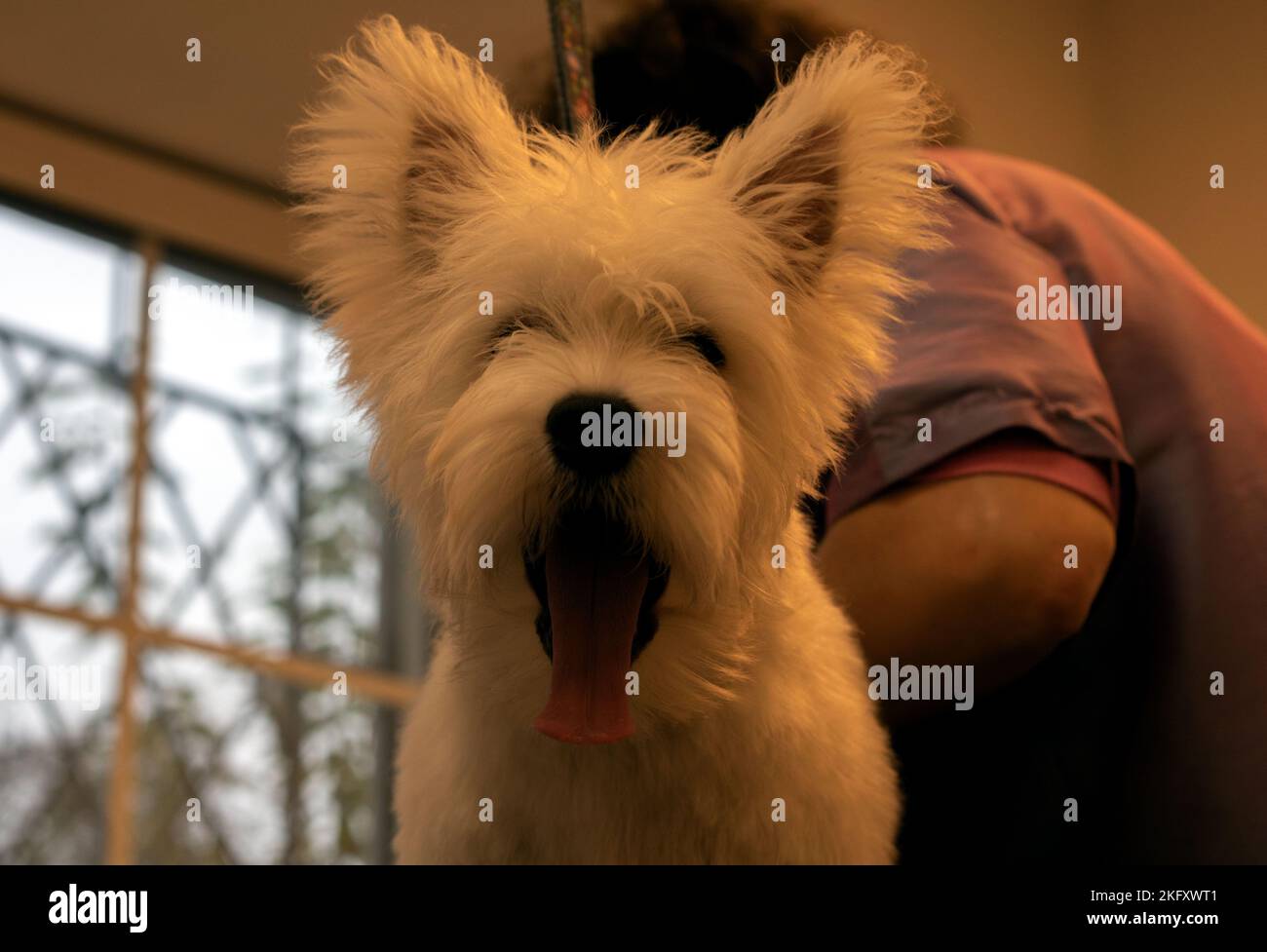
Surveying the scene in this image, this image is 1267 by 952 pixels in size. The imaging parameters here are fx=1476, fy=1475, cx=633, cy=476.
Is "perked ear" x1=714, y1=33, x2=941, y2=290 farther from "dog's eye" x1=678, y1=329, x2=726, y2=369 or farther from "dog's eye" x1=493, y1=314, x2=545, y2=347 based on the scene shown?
"dog's eye" x1=493, y1=314, x2=545, y2=347

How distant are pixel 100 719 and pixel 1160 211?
3333 millimetres

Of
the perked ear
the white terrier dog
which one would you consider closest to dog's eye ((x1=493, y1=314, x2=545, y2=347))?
the white terrier dog

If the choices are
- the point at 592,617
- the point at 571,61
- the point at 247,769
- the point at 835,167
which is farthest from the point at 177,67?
the point at 592,617

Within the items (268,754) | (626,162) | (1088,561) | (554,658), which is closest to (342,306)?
(626,162)

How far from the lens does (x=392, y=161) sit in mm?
1328

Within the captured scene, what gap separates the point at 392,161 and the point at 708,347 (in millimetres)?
341

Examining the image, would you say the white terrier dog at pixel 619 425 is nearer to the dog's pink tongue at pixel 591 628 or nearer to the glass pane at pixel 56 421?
the dog's pink tongue at pixel 591 628

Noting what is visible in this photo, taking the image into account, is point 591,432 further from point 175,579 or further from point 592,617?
point 175,579

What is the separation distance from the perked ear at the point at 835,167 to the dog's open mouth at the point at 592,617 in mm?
327

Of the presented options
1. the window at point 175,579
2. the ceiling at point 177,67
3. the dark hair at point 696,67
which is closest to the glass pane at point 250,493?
the window at point 175,579

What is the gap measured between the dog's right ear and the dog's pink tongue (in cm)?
34

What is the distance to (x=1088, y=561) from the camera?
4.50ft
